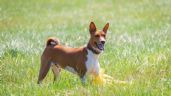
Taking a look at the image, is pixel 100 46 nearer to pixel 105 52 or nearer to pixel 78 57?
pixel 78 57

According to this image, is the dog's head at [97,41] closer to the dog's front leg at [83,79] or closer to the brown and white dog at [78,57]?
the brown and white dog at [78,57]

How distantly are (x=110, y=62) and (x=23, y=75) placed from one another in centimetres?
208

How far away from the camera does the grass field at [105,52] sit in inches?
388

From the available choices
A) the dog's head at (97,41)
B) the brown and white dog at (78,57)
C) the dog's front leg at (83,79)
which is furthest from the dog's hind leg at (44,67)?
the dog's head at (97,41)

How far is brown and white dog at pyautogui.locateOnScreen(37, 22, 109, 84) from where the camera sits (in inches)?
386

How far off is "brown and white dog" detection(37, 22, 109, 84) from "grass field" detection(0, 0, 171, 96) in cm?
28

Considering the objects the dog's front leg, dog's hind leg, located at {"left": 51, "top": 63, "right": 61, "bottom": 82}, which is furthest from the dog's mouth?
dog's hind leg, located at {"left": 51, "top": 63, "right": 61, "bottom": 82}

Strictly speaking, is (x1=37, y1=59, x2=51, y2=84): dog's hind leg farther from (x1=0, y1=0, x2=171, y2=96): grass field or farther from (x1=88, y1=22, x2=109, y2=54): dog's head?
(x1=88, y1=22, x2=109, y2=54): dog's head

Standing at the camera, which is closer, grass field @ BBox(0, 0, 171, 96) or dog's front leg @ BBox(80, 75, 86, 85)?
grass field @ BBox(0, 0, 171, 96)

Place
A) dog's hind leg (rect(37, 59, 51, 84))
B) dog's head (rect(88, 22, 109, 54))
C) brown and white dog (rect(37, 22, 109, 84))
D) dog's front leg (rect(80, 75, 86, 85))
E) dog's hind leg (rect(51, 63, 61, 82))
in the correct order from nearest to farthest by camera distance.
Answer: dog's head (rect(88, 22, 109, 54)), brown and white dog (rect(37, 22, 109, 84)), dog's front leg (rect(80, 75, 86, 85)), dog's hind leg (rect(37, 59, 51, 84)), dog's hind leg (rect(51, 63, 61, 82))

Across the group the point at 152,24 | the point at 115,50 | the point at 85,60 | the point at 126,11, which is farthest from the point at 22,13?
the point at 85,60

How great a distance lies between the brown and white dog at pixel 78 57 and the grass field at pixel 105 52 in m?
0.28

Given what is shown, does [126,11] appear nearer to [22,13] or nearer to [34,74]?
[22,13]

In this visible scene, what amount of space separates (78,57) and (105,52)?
13.7 feet
